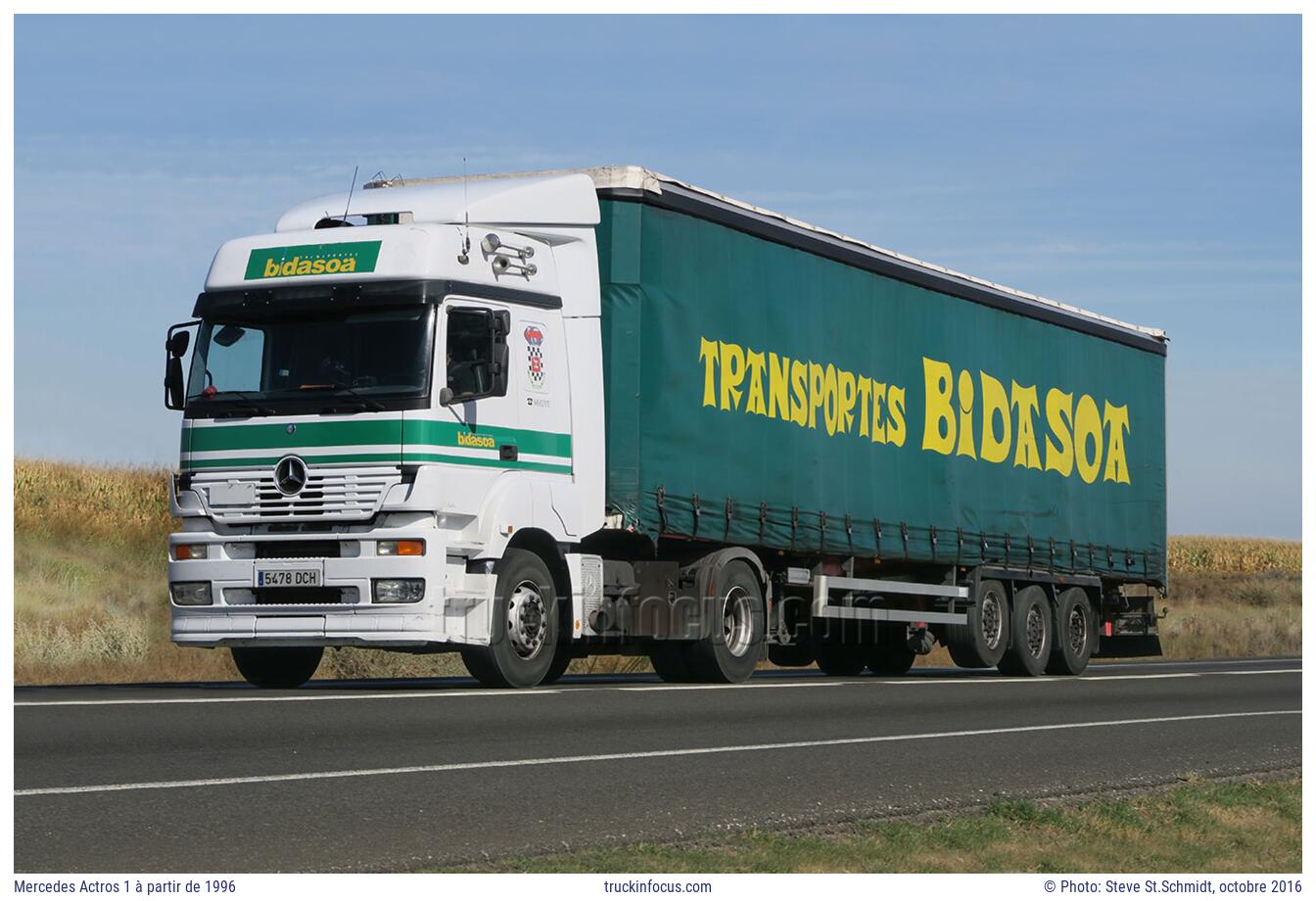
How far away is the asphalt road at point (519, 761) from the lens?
823 centimetres

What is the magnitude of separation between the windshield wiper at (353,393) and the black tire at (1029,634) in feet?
32.3

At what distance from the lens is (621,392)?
57.2ft

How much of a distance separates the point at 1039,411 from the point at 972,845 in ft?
53.2

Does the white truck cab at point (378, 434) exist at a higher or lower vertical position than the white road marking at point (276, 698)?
higher

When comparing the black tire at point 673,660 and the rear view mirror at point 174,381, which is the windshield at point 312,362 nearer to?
the rear view mirror at point 174,381

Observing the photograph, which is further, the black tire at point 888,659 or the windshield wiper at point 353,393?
the black tire at point 888,659

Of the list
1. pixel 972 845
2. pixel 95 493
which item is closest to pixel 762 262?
pixel 972 845

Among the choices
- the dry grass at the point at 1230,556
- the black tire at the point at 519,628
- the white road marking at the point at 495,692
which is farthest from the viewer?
the dry grass at the point at 1230,556

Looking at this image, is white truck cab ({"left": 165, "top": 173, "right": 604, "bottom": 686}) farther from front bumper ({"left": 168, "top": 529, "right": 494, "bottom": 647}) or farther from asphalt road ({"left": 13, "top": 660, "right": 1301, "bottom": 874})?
asphalt road ({"left": 13, "top": 660, "right": 1301, "bottom": 874})

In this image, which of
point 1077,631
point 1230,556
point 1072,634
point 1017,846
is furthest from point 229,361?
point 1230,556

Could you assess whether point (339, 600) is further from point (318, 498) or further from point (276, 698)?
point (276, 698)

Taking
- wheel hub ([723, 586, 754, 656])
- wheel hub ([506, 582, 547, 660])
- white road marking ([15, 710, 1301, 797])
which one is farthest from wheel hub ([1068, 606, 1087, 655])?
wheel hub ([506, 582, 547, 660])

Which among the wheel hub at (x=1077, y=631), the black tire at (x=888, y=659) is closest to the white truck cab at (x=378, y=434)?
the black tire at (x=888, y=659)

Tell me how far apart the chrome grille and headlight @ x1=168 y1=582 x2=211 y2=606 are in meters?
0.56
